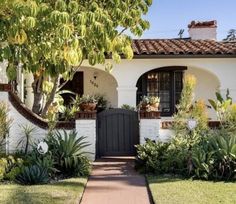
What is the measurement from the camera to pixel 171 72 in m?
17.9

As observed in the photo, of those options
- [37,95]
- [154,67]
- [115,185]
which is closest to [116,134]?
[37,95]

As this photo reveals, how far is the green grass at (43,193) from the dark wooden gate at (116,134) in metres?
3.77

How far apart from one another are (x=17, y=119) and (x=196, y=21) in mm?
10928

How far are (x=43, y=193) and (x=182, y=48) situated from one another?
32.4 feet

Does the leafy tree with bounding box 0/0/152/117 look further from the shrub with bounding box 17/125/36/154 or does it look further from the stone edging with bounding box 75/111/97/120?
the shrub with bounding box 17/125/36/154

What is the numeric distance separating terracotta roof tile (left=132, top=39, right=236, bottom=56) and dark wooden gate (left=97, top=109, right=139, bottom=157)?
11.4 feet

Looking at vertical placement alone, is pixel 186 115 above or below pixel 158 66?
below

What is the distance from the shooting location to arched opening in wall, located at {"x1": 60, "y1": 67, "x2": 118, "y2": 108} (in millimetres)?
18391

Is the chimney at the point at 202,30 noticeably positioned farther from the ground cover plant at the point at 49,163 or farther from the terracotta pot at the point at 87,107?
the ground cover plant at the point at 49,163

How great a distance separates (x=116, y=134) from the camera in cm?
1338

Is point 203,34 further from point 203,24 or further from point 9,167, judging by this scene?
point 9,167

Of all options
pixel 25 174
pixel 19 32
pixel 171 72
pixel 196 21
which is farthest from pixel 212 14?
pixel 19 32

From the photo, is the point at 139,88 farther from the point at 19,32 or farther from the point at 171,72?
the point at 19,32

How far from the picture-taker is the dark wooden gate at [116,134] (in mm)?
13367
